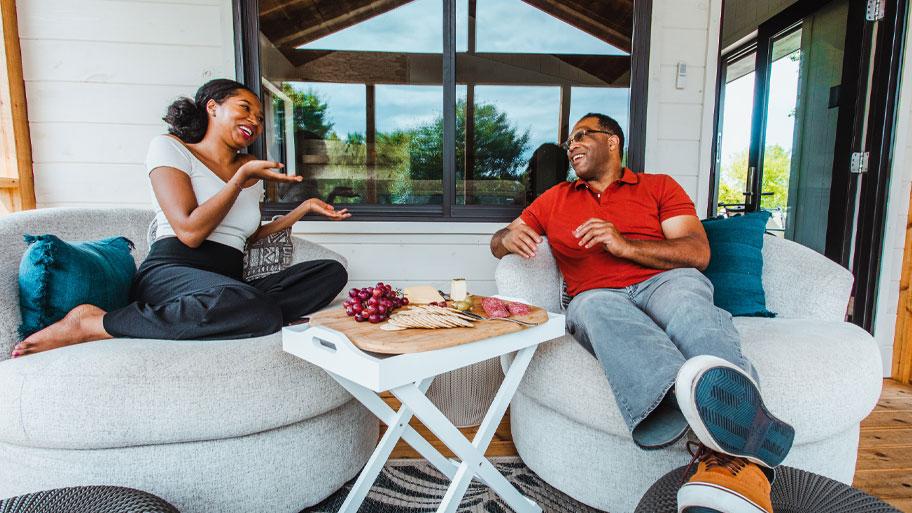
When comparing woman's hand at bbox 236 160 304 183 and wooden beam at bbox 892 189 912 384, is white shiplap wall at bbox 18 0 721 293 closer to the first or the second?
woman's hand at bbox 236 160 304 183

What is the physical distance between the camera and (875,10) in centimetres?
241

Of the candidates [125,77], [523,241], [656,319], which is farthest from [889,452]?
[125,77]

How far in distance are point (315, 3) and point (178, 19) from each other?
0.84m

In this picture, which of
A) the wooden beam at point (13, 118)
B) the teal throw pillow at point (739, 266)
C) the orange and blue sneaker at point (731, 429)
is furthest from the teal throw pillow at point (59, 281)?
the teal throw pillow at point (739, 266)

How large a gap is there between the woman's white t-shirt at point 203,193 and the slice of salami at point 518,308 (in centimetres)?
111

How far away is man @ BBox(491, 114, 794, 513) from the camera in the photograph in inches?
34.1

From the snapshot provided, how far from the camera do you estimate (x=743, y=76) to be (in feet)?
18.1

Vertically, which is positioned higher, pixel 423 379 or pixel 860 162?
pixel 860 162

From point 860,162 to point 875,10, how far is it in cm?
83

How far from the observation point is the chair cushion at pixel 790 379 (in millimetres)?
1116

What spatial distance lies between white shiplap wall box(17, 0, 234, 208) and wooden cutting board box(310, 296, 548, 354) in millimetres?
1676

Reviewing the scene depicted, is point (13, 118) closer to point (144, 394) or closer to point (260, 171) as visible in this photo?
point (260, 171)

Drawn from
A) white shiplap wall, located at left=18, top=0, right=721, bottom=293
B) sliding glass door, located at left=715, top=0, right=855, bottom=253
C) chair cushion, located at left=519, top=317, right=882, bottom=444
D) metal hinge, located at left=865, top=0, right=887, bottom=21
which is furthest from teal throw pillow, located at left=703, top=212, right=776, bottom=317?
metal hinge, located at left=865, top=0, right=887, bottom=21

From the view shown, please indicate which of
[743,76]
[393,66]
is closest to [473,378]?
[393,66]
